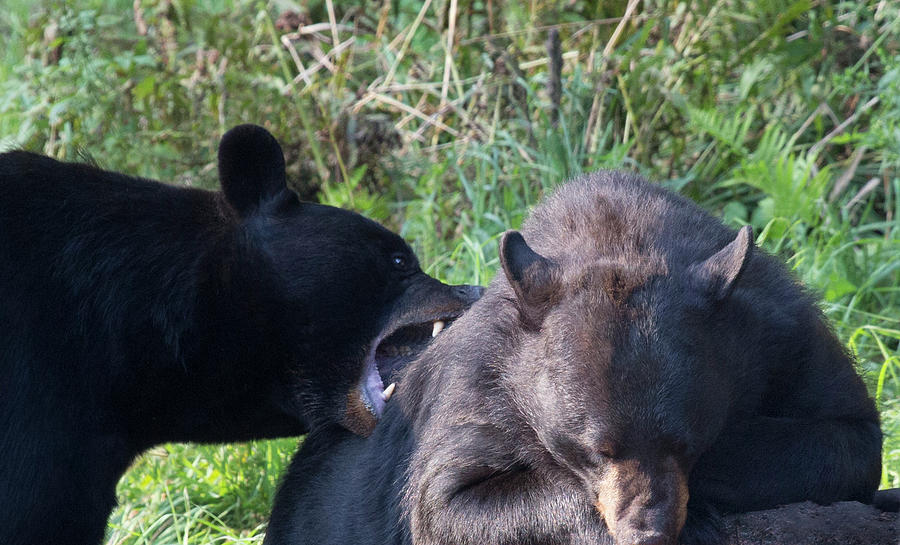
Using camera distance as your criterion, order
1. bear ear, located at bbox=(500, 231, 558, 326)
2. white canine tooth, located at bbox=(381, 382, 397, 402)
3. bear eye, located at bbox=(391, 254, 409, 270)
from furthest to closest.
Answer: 1. bear eye, located at bbox=(391, 254, 409, 270)
2. white canine tooth, located at bbox=(381, 382, 397, 402)
3. bear ear, located at bbox=(500, 231, 558, 326)

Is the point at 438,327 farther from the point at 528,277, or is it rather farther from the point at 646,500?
the point at 646,500

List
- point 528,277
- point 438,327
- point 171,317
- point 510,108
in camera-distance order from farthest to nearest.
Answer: point 510,108 < point 438,327 < point 171,317 < point 528,277

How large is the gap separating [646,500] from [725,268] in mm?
633

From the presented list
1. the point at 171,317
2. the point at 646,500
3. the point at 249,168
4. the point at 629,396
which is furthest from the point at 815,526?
the point at 249,168

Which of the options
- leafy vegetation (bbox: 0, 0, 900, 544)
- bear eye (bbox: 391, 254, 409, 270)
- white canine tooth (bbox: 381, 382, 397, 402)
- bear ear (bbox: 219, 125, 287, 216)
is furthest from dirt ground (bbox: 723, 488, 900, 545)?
leafy vegetation (bbox: 0, 0, 900, 544)

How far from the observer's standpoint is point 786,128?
7.55 metres

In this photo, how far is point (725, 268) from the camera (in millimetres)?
2865

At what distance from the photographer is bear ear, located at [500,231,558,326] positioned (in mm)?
2951

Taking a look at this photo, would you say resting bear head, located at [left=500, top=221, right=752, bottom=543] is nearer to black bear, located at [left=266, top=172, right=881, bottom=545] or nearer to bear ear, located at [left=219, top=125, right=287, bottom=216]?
black bear, located at [left=266, top=172, right=881, bottom=545]

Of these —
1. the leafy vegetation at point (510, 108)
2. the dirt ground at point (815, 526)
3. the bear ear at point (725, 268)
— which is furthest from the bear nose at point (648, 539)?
the leafy vegetation at point (510, 108)

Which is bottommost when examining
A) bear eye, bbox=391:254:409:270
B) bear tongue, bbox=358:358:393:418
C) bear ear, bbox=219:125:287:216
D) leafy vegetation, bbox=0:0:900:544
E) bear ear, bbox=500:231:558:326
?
leafy vegetation, bbox=0:0:900:544

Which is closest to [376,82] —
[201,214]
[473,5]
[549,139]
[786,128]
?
[473,5]

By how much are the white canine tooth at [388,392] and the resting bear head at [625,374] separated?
1.06 m

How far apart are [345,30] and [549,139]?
268cm
